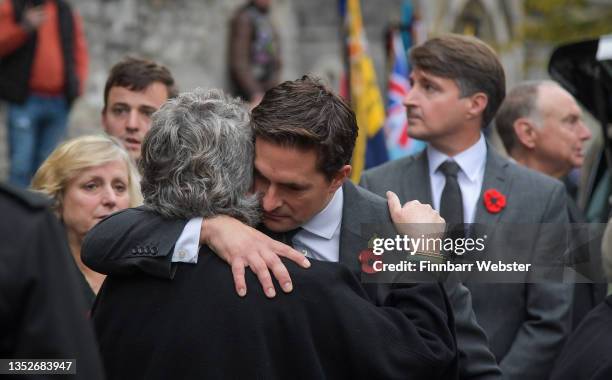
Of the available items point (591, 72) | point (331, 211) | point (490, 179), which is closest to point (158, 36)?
point (591, 72)

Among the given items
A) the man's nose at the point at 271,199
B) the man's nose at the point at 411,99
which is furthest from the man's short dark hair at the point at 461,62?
the man's nose at the point at 271,199

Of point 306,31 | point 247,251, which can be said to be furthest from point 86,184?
point 306,31

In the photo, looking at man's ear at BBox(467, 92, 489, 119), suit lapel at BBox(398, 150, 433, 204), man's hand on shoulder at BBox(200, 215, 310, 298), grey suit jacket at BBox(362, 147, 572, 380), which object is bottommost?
grey suit jacket at BBox(362, 147, 572, 380)

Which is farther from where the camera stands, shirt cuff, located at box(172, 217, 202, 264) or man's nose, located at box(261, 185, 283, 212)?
man's nose, located at box(261, 185, 283, 212)

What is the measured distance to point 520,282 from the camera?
4.72 m

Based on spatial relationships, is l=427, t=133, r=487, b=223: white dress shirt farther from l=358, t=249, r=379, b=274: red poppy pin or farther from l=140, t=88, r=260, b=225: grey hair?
l=140, t=88, r=260, b=225: grey hair

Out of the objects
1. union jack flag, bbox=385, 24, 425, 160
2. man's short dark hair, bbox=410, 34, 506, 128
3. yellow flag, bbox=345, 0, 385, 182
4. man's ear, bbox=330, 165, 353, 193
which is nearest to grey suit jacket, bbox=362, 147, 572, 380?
man's short dark hair, bbox=410, 34, 506, 128

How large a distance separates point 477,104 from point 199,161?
2.23m

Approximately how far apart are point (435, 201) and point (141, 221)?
192 centimetres

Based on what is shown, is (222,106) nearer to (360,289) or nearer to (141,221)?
(141,221)

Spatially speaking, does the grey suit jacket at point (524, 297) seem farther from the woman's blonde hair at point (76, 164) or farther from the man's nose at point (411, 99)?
the woman's blonde hair at point (76, 164)

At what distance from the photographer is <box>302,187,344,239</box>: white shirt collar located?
3.64 m

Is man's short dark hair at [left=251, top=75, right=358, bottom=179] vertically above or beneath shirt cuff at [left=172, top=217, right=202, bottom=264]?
above

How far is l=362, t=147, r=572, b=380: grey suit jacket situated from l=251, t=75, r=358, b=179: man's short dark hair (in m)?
1.33
